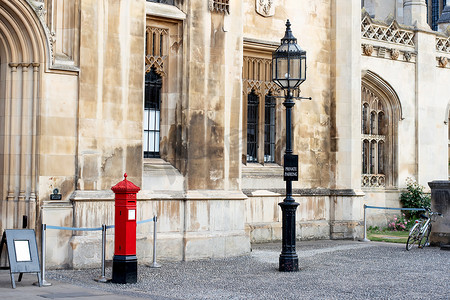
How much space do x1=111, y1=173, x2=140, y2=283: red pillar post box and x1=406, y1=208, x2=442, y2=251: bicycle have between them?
7.93 metres

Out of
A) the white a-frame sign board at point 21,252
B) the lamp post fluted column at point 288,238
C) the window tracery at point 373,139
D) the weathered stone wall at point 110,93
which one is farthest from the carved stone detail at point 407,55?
the white a-frame sign board at point 21,252

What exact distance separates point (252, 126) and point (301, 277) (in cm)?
704

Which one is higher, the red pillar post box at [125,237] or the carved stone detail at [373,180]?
the carved stone detail at [373,180]

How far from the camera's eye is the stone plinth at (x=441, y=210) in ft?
59.9

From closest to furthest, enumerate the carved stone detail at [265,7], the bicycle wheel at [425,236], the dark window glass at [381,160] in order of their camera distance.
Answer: the bicycle wheel at [425,236] → the carved stone detail at [265,7] → the dark window glass at [381,160]

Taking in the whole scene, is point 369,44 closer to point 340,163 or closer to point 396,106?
point 396,106

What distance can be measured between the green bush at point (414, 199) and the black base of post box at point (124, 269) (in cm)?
1391

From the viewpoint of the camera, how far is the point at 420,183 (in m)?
24.7

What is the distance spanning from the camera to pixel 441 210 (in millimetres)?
18500

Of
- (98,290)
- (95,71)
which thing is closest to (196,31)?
(95,71)

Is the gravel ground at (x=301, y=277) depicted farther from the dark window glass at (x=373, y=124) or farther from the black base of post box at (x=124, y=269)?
the dark window glass at (x=373, y=124)

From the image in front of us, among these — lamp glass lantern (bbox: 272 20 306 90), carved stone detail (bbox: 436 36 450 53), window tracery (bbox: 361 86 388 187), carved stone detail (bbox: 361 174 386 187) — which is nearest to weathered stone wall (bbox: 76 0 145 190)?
lamp glass lantern (bbox: 272 20 306 90)

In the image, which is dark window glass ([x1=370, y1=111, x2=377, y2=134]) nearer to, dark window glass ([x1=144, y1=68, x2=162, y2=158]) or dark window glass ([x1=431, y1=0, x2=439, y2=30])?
dark window glass ([x1=144, y1=68, x2=162, y2=158])

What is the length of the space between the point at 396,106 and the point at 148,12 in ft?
37.0
